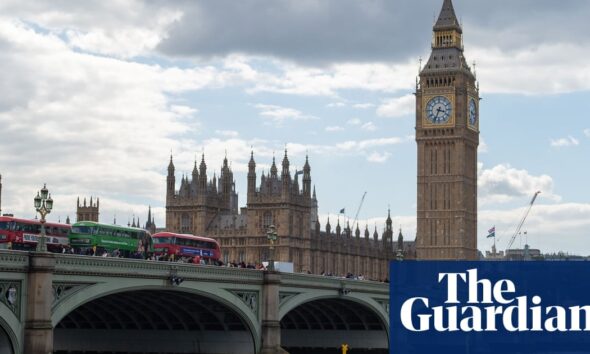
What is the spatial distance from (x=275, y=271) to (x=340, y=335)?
29568mm

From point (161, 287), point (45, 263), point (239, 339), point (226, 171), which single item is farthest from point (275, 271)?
point (226, 171)

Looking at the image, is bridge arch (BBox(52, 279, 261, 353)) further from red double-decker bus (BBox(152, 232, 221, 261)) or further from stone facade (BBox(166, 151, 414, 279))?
stone facade (BBox(166, 151, 414, 279))

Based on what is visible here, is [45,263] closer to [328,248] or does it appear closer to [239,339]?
[239,339]

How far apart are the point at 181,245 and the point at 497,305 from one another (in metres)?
73.3

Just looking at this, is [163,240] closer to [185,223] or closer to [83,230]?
[83,230]

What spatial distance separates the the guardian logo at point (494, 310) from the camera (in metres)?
31.2

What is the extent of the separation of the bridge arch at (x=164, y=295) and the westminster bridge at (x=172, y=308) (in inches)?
3.0

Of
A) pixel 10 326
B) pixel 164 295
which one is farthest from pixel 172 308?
pixel 10 326

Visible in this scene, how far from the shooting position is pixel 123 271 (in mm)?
66438

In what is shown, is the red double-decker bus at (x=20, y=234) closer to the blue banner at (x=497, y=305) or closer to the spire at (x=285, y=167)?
the blue banner at (x=497, y=305)

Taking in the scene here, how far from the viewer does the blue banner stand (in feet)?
102

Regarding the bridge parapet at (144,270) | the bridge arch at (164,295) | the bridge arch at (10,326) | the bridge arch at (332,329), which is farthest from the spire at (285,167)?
the bridge arch at (10,326)

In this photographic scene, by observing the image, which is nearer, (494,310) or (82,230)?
(494,310)

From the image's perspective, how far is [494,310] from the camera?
31344 millimetres
